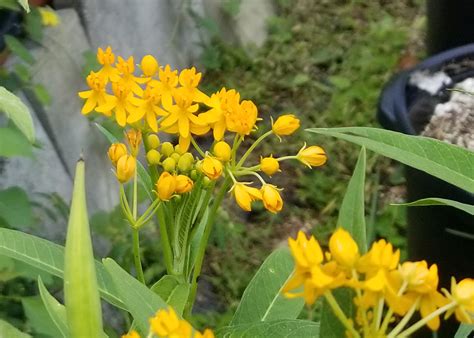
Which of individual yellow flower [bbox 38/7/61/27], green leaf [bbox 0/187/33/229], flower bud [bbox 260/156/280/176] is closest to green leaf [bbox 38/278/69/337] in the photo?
flower bud [bbox 260/156/280/176]

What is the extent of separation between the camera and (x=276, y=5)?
2934 mm

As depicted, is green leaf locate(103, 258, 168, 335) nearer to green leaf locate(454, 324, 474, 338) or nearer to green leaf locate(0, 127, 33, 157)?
green leaf locate(454, 324, 474, 338)

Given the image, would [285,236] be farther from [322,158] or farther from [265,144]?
[322,158]

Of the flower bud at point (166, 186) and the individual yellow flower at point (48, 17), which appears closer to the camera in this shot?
the flower bud at point (166, 186)

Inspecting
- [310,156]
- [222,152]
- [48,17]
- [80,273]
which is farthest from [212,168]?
[48,17]

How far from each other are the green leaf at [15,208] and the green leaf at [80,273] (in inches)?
39.7

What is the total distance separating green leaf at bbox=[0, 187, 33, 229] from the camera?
141cm

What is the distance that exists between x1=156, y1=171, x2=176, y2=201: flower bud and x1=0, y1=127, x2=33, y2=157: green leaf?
27.6 inches

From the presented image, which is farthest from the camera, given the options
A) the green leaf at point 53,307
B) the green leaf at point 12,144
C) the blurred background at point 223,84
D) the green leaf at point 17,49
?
the blurred background at point 223,84

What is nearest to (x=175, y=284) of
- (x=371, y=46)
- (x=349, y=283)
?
(x=349, y=283)

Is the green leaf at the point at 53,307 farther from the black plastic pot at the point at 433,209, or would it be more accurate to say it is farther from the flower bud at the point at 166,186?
the black plastic pot at the point at 433,209

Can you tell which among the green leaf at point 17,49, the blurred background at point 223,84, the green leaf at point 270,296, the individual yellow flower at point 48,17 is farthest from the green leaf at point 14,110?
the individual yellow flower at point 48,17

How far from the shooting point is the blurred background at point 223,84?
1.79 m

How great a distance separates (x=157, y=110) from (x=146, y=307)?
220mm
